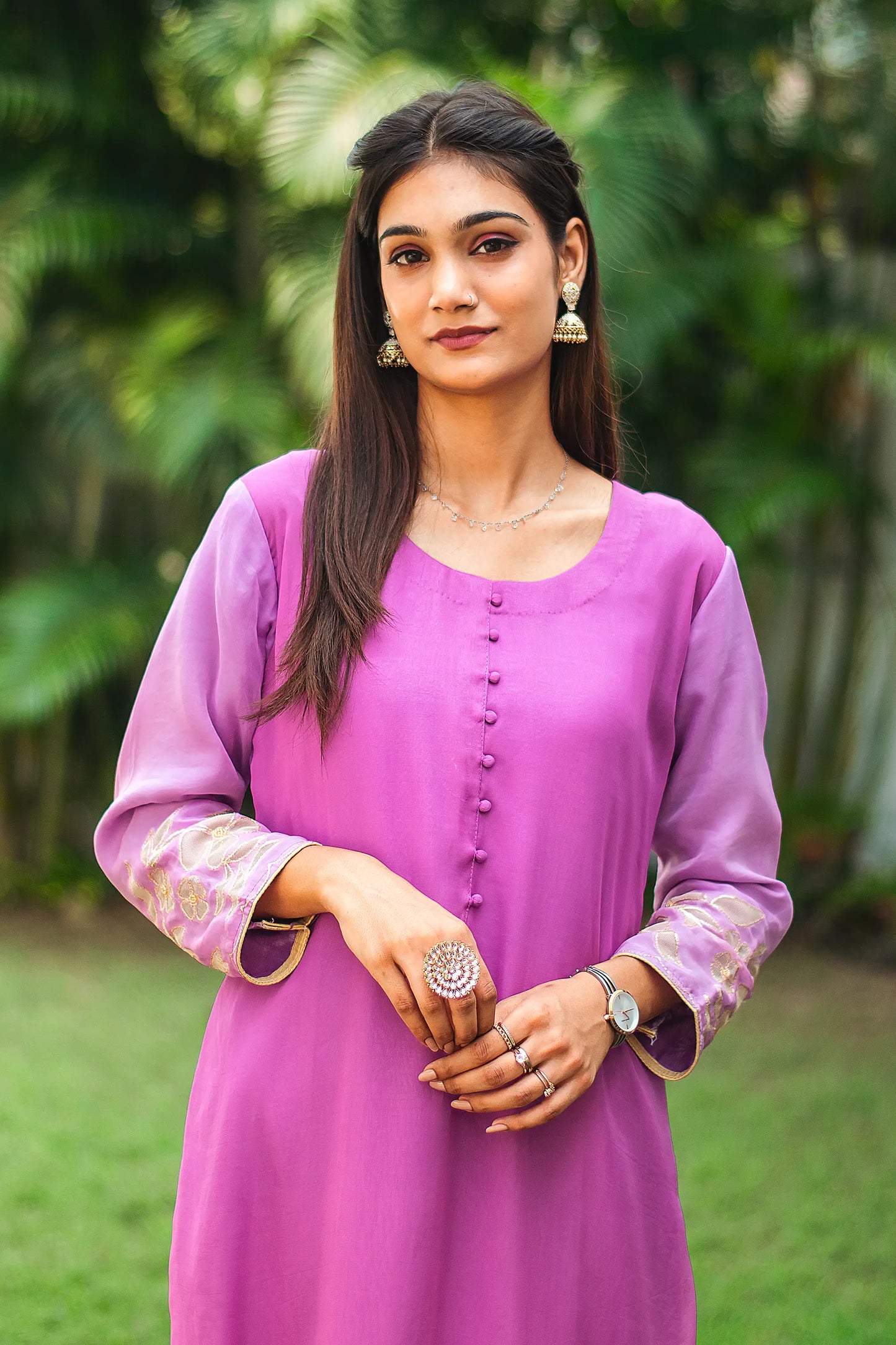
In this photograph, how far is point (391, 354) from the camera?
5.15 feet

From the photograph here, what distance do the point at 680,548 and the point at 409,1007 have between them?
0.60m

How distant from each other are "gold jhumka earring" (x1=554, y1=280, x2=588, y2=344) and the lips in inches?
6.5

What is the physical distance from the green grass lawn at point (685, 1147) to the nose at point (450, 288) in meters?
2.36

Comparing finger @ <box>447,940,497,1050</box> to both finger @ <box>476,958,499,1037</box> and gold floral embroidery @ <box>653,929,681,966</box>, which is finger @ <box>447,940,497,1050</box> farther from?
gold floral embroidery @ <box>653,929,681,966</box>

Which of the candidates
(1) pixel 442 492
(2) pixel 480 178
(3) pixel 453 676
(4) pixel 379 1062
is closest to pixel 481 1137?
(4) pixel 379 1062

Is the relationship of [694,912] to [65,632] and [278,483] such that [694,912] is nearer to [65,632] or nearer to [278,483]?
[278,483]

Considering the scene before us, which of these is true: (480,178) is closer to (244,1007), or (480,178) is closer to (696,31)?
(244,1007)

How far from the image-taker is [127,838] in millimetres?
1467

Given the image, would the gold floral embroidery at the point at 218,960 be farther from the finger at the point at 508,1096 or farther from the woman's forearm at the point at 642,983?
the woman's forearm at the point at 642,983

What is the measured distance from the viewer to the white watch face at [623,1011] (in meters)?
1.39

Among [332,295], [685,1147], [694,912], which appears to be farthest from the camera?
[332,295]

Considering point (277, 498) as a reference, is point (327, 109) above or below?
above

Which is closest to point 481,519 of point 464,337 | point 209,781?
point 464,337

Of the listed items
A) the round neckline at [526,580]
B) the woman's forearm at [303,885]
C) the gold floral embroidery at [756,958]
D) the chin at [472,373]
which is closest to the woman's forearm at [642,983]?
the gold floral embroidery at [756,958]
